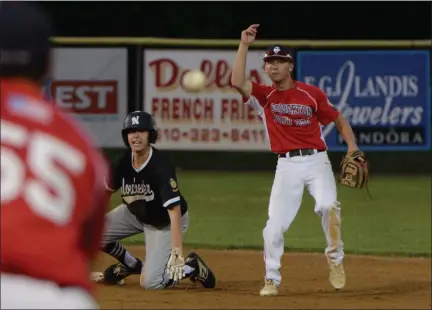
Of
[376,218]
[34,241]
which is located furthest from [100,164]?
[376,218]

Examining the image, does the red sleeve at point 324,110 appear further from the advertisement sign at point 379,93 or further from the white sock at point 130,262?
the advertisement sign at point 379,93

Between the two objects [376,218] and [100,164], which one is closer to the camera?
[100,164]

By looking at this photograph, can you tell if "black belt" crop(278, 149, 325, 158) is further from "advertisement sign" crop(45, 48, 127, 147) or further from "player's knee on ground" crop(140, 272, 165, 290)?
"advertisement sign" crop(45, 48, 127, 147)

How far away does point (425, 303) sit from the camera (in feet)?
24.7

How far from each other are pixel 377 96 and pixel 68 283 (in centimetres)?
1470

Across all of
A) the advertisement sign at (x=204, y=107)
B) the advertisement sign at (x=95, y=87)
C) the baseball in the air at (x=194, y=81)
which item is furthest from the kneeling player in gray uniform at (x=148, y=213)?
the advertisement sign at (x=95, y=87)

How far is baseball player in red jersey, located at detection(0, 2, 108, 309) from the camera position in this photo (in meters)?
2.62

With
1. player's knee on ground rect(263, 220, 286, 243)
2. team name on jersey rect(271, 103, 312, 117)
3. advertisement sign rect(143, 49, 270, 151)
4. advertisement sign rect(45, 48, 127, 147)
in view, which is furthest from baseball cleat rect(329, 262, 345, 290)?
advertisement sign rect(45, 48, 127, 147)

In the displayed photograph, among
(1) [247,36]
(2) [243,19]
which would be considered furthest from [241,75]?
(2) [243,19]

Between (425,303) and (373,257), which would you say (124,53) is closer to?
(373,257)

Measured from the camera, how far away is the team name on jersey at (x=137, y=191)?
7.79m

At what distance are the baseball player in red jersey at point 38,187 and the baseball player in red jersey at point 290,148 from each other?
4.97 metres

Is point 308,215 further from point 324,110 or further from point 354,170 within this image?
point 324,110

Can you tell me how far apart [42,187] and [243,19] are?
2320cm
